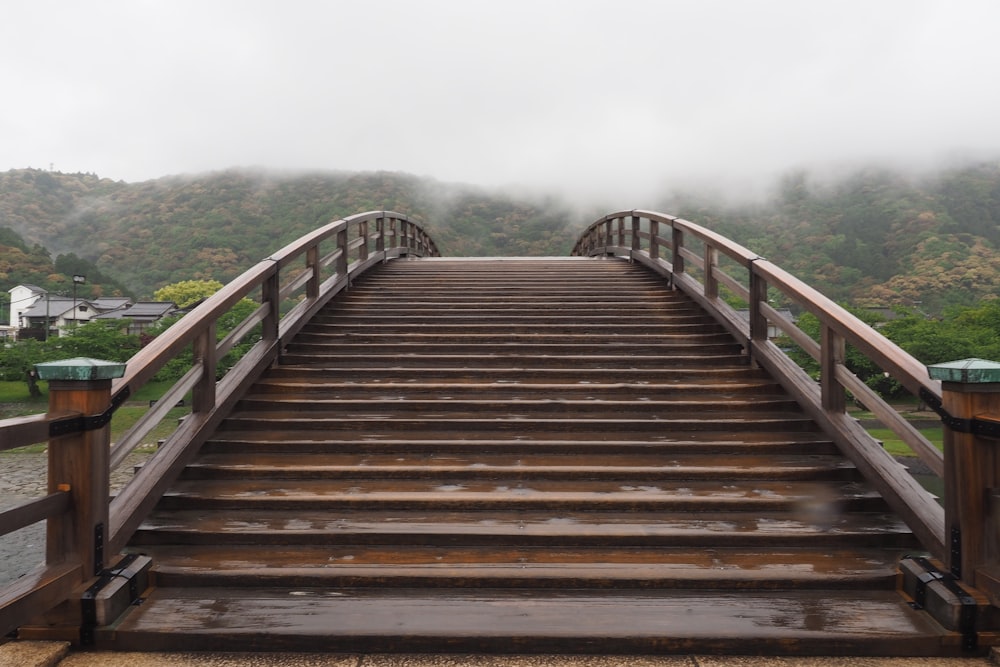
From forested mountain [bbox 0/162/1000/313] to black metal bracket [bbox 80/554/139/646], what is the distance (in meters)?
52.1

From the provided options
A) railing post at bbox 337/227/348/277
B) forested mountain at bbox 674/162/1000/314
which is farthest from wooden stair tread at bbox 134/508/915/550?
forested mountain at bbox 674/162/1000/314

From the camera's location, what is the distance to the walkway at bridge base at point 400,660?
2.24 m

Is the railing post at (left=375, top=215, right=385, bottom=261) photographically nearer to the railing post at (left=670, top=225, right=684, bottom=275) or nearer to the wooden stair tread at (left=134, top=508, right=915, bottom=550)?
the railing post at (left=670, top=225, right=684, bottom=275)

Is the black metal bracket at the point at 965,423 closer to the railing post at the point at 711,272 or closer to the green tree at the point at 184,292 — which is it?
the railing post at the point at 711,272

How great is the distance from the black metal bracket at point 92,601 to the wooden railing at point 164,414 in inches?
2.7

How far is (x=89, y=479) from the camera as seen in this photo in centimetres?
246

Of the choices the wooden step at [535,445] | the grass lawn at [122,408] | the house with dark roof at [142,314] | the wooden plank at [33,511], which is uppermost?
the house with dark roof at [142,314]

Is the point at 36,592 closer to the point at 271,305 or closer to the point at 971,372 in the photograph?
the point at 271,305

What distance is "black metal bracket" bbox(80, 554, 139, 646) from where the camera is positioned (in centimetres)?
233

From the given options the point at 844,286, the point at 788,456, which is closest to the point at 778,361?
the point at 788,456

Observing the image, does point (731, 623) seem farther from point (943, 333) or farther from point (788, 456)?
point (943, 333)

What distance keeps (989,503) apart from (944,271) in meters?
61.0

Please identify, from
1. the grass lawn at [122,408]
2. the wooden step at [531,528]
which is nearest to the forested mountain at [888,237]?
the grass lawn at [122,408]

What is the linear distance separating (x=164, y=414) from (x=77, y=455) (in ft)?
2.64
